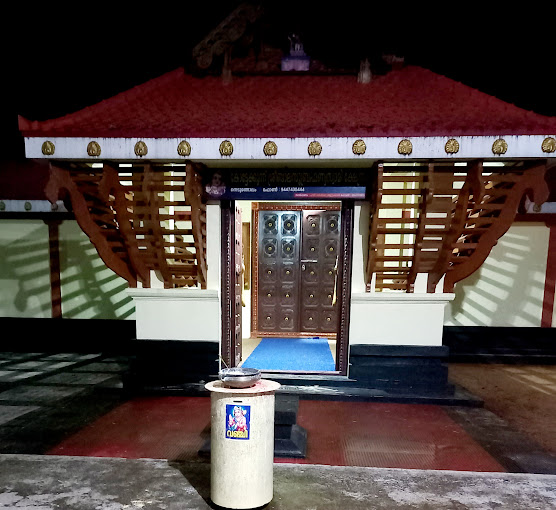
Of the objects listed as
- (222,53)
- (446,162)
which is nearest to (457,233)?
(446,162)

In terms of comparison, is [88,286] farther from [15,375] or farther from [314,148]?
[314,148]

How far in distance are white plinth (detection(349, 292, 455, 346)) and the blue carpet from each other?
2.87 feet

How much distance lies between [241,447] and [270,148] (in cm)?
282

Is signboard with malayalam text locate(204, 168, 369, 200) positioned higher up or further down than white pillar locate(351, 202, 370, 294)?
higher up

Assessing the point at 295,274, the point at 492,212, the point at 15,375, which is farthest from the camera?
the point at 295,274

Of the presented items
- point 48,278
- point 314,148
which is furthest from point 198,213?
point 48,278

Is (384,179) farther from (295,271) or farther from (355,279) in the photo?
(295,271)

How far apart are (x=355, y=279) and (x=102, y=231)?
3353 mm

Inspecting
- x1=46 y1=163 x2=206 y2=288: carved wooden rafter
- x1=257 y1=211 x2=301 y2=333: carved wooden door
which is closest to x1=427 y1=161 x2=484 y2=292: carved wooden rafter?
x1=46 y1=163 x2=206 y2=288: carved wooden rafter

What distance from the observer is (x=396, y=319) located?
4523 millimetres

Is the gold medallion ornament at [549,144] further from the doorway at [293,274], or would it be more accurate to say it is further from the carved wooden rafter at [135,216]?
the doorway at [293,274]

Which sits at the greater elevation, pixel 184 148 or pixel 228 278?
pixel 184 148

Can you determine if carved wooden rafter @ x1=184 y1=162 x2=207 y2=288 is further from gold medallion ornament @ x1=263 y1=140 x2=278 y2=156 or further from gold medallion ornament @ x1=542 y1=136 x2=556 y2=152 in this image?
gold medallion ornament @ x1=542 y1=136 x2=556 y2=152

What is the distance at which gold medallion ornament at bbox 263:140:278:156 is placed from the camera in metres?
3.71
